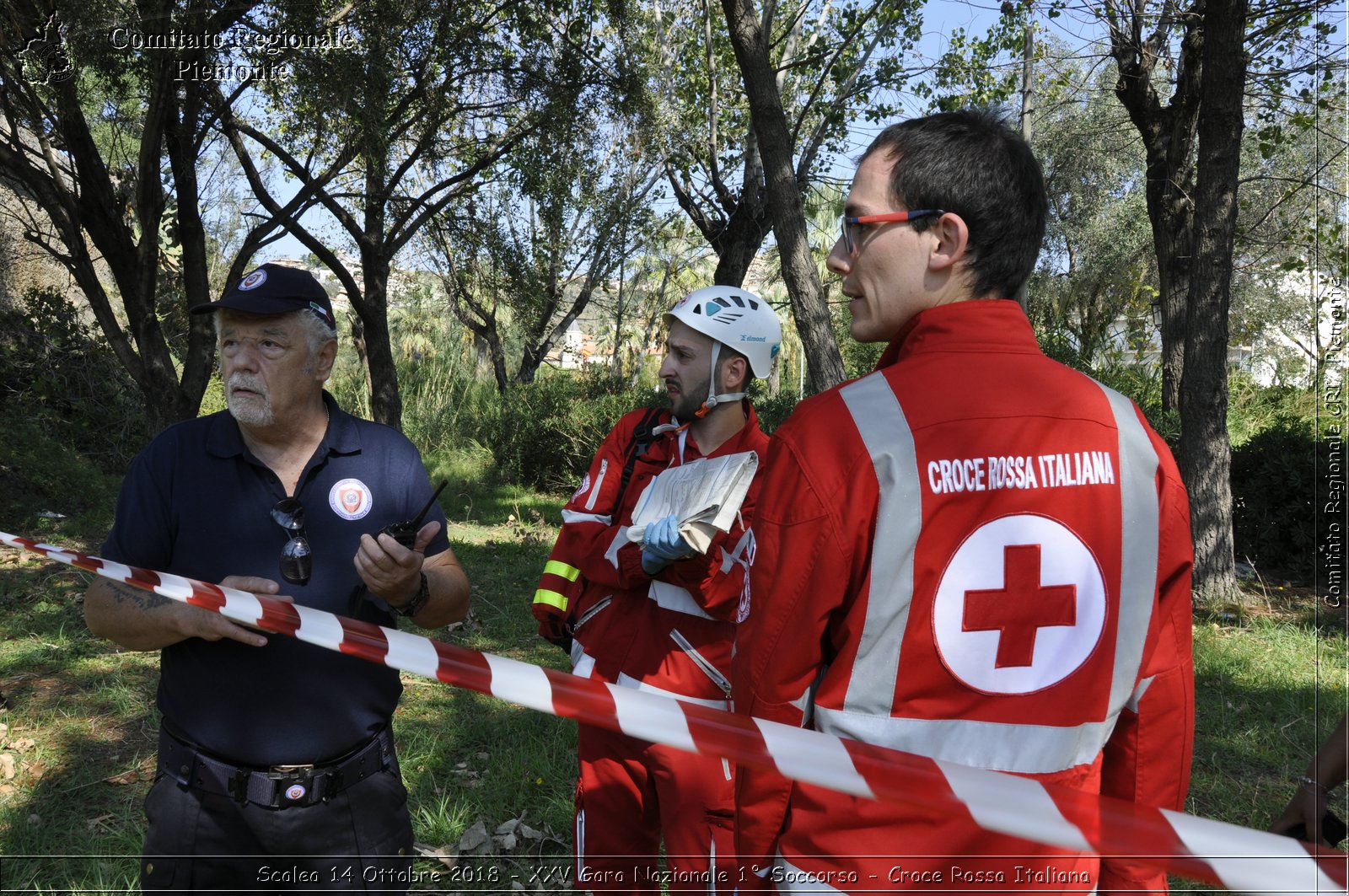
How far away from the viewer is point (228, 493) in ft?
8.35

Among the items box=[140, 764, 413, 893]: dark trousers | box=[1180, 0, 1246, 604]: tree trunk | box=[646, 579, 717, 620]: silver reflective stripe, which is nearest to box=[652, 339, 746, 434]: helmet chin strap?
box=[646, 579, 717, 620]: silver reflective stripe

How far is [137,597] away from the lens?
7.88 feet

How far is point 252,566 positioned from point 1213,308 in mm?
7826

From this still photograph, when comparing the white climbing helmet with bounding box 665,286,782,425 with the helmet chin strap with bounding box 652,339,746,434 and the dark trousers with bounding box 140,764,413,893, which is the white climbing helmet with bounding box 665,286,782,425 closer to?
the helmet chin strap with bounding box 652,339,746,434

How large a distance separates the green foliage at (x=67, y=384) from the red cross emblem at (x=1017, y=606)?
14.4 meters

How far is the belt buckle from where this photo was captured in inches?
94.7

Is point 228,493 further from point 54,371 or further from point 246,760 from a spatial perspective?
point 54,371

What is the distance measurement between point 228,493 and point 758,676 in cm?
161

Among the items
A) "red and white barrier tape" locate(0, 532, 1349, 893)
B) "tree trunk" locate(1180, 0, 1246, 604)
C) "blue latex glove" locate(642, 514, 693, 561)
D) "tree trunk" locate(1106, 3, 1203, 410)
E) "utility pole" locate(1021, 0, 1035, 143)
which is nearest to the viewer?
"red and white barrier tape" locate(0, 532, 1349, 893)

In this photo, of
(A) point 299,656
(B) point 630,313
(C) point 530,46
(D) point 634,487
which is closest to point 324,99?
(C) point 530,46

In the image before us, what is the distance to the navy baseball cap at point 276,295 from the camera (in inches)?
105

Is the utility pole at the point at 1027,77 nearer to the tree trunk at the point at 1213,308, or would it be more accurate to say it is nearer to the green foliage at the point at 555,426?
the tree trunk at the point at 1213,308

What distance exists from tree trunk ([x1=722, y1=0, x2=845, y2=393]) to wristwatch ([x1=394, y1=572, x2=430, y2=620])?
486cm

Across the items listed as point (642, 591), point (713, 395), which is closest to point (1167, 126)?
point (713, 395)
